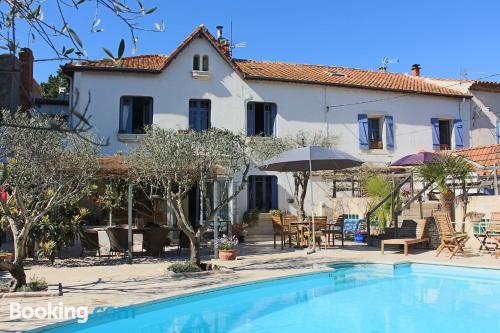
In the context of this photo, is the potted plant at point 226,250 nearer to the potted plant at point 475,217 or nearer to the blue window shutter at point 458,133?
the potted plant at point 475,217

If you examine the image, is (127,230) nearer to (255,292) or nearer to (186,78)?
(255,292)

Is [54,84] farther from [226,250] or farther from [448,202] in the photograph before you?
[448,202]

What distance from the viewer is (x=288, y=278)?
9.32 meters

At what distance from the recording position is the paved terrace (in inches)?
279

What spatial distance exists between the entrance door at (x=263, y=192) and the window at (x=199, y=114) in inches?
116

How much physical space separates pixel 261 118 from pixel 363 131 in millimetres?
4764

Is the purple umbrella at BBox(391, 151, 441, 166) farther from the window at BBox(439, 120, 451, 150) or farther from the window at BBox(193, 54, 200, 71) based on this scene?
the window at BBox(193, 54, 200, 71)

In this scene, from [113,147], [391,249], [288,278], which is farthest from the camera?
[113,147]

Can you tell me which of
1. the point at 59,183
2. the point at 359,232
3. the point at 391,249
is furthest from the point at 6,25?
the point at 359,232

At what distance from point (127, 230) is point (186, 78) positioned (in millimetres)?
9264

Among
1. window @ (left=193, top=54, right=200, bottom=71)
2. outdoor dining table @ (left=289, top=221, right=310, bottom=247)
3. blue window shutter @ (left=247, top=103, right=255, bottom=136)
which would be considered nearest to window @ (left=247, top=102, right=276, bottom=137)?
blue window shutter @ (left=247, top=103, right=255, bottom=136)

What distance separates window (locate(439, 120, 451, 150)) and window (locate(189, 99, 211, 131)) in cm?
1166

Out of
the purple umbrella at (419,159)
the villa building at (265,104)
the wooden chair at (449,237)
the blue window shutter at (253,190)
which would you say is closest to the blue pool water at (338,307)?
the wooden chair at (449,237)

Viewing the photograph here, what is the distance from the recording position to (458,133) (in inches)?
903
